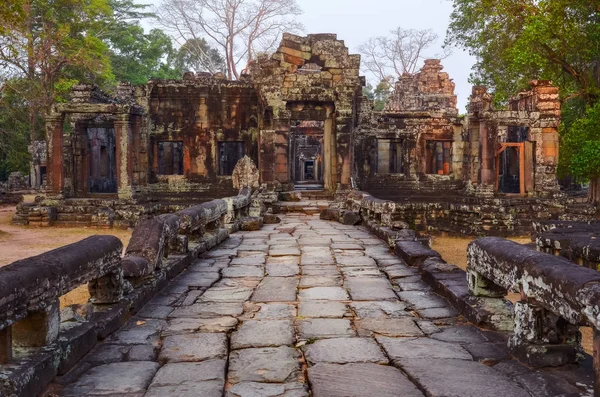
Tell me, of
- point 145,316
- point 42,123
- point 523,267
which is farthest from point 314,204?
point 42,123

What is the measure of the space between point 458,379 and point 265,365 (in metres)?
1.25

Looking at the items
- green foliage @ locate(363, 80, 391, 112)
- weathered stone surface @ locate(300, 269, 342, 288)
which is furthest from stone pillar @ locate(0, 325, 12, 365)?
green foliage @ locate(363, 80, 391, 112)

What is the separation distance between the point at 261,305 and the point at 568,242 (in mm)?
3515

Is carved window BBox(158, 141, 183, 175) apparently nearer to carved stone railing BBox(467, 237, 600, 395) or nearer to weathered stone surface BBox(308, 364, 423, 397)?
carved stone railing BBox(467, 237, 600, 395)

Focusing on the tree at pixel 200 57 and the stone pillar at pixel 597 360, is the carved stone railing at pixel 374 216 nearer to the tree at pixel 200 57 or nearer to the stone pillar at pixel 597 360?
the stone pillar at pixel 597 360

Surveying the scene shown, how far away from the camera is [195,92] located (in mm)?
20625

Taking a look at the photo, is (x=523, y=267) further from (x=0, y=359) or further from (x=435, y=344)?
(x=0, y=359)

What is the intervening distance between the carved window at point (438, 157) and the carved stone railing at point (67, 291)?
25462 millimetres

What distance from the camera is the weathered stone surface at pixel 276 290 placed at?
5.52 meters

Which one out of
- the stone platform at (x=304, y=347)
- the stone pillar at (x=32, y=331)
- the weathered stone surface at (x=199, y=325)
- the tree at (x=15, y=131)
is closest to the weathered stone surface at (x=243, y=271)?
the stone platform at (x=304, y=347)

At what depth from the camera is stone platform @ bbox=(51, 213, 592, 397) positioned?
3.22m

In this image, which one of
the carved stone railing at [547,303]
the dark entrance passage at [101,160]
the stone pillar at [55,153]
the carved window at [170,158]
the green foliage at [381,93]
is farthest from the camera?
the green foliage at [381,93]

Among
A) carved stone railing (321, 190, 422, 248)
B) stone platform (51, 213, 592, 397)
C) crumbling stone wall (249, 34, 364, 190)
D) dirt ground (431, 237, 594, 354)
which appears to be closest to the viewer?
stone platform (51, 213, 592, 397)

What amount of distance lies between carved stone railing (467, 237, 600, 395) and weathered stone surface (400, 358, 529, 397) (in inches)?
13.0
